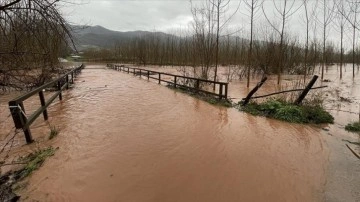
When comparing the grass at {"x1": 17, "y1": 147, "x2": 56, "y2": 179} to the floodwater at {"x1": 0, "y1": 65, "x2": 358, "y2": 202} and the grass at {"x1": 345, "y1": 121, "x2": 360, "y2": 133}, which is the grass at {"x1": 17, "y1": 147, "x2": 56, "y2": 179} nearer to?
the floodwater at {"x1": 0, "y1": 65, "x2": 358, "y2": 202}

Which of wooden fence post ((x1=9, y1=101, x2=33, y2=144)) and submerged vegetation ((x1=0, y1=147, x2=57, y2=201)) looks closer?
submerged vegetation ((x1=0, y1=147, x2=57, y2=201))

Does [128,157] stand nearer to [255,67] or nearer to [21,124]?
[21,124]

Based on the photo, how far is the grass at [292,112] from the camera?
922 centimetres

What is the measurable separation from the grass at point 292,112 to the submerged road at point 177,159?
62 centimetres

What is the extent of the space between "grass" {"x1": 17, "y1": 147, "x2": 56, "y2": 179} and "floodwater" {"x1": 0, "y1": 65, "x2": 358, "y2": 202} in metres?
0.13

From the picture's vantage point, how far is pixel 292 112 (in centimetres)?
963

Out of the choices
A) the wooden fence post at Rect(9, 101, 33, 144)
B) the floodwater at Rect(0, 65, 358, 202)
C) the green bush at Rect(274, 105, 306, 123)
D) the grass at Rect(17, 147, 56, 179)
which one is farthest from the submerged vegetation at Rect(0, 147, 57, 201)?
the green bush at Rect(274, 105, 306, 123)

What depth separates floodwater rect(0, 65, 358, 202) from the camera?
4.25 metres

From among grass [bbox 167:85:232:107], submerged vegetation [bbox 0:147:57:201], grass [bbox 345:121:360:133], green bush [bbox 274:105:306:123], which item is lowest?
submerged vegetation [bbox 0:147:57:201]

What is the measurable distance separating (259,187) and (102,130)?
4.43 meters

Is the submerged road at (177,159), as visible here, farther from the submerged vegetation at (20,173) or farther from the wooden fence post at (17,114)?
the wooden fence post at (17,114)

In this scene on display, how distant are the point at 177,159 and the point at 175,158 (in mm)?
63

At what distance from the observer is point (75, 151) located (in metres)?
5.74

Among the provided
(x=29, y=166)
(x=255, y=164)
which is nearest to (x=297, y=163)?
(x=255, y=164)
